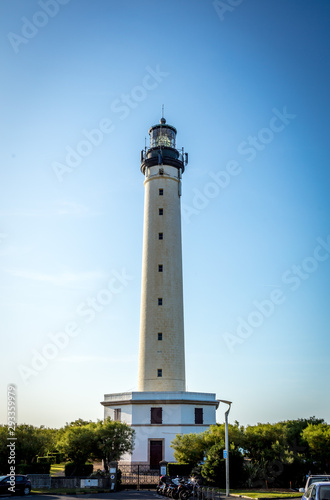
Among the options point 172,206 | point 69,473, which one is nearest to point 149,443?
point 69,473

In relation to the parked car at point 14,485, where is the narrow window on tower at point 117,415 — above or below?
above

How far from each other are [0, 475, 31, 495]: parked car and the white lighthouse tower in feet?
37.2

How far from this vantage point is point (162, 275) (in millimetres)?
41156

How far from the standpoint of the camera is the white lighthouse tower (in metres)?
36.7

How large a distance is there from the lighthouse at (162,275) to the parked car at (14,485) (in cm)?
1395

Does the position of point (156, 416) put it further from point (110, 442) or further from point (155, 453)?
point (110, 442)

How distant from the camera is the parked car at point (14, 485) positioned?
25250 millimetres

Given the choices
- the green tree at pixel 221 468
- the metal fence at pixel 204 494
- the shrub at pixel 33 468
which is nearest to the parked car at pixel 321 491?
the metal fence at pixel 204 494

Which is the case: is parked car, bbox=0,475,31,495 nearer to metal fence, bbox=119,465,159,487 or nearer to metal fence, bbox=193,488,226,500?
metal fence, bbox=119,465,159,487

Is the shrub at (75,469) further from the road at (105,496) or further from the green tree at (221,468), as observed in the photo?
the green tree at (221,468)

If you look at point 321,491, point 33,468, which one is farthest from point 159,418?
point 321,491

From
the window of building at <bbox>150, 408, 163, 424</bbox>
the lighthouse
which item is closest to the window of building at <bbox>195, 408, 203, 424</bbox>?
the lighthouse

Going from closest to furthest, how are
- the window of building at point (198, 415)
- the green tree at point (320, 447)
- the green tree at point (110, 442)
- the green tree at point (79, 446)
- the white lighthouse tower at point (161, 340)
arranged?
the green tree at point (320, 447) < the green tree at point (79, 446) < the green tree at point (110, 442) < the white lighthouse tower at point (161, 340) < the window of building at point (198, 415)

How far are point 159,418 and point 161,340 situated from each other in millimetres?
6390
